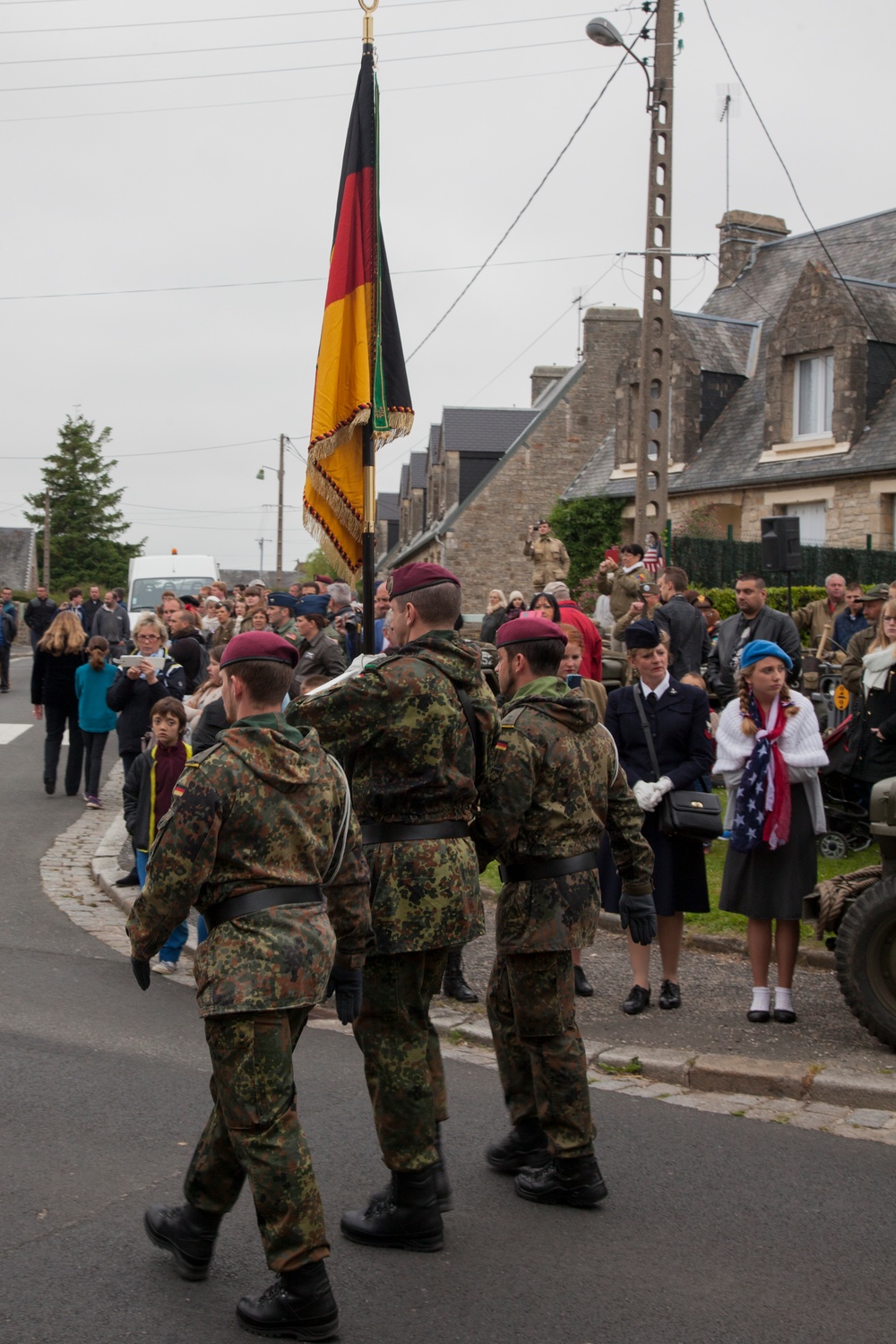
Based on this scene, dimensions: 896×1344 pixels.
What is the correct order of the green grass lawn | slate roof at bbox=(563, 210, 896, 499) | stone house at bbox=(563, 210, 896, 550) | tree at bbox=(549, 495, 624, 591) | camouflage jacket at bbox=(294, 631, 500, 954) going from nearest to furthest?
camouflage jacket at bbox=(294, 631, 500, 954) → the green grass lawn → stone house at bbox=(563, 210, 896, 550) → slate roof at bbox=(563, 210, 896, 499) → tree at bbox=(549, 495, 624, 591)

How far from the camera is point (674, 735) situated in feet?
23.2

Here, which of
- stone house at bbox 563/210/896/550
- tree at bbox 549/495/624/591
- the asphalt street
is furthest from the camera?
tree at bbox 549/495/624/591

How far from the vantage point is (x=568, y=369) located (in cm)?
4725

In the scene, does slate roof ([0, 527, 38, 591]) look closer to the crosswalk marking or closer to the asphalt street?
the crosswalk marking

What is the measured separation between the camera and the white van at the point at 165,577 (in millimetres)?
26859

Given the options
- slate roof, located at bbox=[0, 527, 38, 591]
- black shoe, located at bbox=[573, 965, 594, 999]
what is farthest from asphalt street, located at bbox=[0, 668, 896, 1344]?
slate roof, located at bbox=[0, 527, 38, 591]

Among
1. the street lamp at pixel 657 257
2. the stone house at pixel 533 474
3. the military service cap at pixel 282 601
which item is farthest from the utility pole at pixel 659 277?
the stone house at pixel 533 474

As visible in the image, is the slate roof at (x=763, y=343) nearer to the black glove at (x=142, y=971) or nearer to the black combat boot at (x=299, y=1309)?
the black glove at (x=142, y=971)

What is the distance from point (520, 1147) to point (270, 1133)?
1.59m

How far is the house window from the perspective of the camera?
79.2ft

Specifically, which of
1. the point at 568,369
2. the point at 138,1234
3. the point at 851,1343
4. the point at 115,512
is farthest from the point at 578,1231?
the point at 115,512

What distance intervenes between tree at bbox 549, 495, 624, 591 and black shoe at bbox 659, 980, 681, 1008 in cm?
2217

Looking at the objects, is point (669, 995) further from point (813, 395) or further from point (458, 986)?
point (813, 395)

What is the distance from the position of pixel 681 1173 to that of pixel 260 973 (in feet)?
7.14
